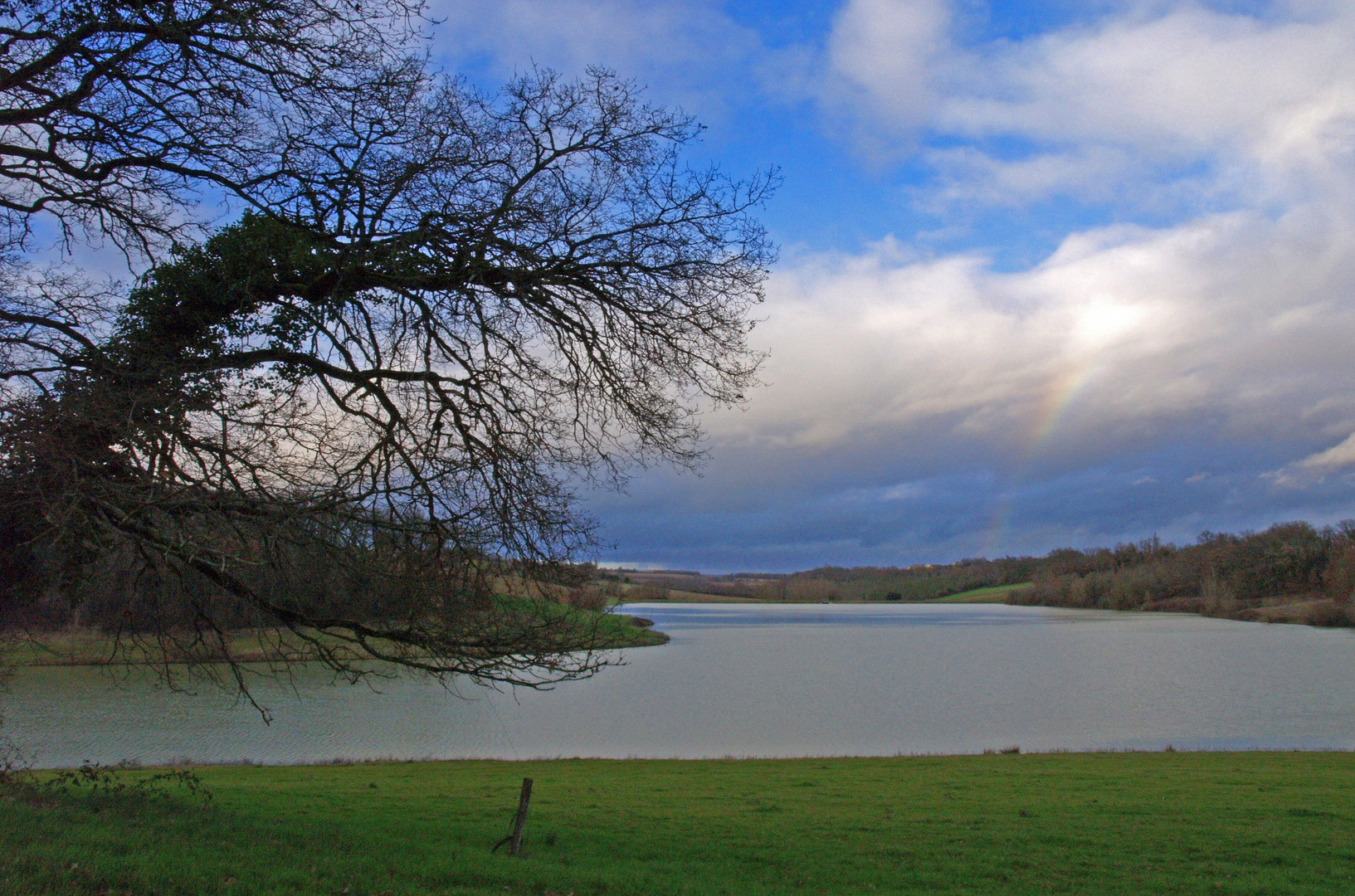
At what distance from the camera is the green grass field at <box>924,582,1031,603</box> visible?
166 meters

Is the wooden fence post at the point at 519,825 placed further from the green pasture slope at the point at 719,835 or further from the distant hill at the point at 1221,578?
the distant hill at the point at 1221,578

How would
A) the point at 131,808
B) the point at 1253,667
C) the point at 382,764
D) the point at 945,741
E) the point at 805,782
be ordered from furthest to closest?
the point at 1253,667, the point at 945,741, the point at 382,764, the point at 805,782, the point at 131,808

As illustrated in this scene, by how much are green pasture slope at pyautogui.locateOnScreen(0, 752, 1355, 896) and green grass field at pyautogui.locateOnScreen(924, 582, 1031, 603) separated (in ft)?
526

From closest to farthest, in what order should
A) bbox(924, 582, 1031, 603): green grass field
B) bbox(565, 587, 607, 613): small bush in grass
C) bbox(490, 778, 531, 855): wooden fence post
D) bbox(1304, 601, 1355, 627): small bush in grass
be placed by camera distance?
bbox(565, 587, 607, 613): small bush in grass, bbox(490, 778, 531, 855): wooden fence post, bbox(1304, 601, 1355, 627): small bush in grass, bbox(924, 582, 1031, 603): green grass field

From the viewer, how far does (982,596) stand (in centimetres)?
17275

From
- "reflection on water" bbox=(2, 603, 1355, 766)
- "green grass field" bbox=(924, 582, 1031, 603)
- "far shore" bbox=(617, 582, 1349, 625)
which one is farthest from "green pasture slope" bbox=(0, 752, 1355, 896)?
"green grass field" bbox=(924, 582, 1031, 603)

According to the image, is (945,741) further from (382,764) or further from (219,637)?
(219,637)

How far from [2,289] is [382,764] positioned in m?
14.5

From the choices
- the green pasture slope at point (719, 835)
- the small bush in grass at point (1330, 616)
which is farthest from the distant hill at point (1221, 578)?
the green pasture slope at point (719, 835)

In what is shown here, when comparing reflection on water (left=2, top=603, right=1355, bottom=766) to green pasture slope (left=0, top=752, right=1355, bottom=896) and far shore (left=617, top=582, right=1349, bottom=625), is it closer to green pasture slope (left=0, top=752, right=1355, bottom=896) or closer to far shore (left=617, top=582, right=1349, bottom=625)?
far shore (left=617, top=582, right=1349, bottom=625)

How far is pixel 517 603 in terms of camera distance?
714 cm

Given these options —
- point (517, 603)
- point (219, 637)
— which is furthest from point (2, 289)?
point (517, 603)

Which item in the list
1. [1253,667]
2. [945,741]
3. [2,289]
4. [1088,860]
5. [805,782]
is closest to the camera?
→ [2,289]

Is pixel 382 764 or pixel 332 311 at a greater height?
pixel 332 311
